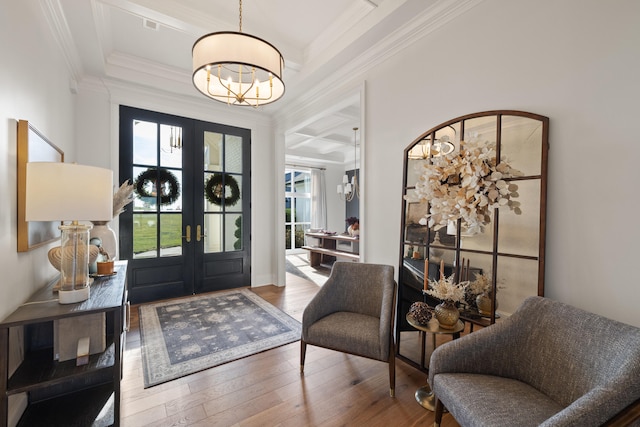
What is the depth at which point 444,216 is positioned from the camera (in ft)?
6.19

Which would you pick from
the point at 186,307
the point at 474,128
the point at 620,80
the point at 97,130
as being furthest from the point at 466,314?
the point at 97,130

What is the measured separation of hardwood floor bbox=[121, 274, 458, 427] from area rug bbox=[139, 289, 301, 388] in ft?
0.36

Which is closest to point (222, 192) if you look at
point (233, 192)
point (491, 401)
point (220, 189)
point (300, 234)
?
point (220, 189)

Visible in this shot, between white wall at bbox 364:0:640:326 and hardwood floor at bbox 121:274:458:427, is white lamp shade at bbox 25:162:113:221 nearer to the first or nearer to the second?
hardwood floor at bbox 121:274:458:427

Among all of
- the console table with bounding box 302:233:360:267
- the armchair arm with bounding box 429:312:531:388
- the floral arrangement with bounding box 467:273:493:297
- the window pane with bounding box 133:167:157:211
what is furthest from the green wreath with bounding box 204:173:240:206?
the armchair arm with bounding box 429:312:531:388

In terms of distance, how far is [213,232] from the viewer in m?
4.24

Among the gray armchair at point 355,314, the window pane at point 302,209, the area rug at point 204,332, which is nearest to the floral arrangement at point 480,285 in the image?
the gray armchair at point 355,314

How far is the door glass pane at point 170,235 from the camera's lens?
151 inches

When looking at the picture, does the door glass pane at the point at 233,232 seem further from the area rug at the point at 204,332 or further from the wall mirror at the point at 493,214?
the wall mirror at the point at 493,214

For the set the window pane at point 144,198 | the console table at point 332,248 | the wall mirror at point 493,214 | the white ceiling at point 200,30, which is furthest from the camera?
the console table at point 332,248

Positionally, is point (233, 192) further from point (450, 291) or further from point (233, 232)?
point (450, 291)

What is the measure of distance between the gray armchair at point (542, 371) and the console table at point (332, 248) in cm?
358

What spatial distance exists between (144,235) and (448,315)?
12.3 ft

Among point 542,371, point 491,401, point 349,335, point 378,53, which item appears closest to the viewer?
point 491,401
